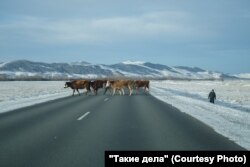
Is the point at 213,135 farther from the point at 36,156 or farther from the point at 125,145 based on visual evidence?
the point at 36,156

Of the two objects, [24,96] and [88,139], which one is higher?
[88,139]

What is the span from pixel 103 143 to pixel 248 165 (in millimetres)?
3860

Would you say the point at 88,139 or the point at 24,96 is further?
the point at 24,96

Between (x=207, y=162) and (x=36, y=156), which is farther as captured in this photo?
(x=36, y=156)

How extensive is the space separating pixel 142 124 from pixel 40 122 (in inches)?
143

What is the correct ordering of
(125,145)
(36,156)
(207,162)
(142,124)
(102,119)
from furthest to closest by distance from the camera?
(102,119) < (142,124) < (125,145) < (36,156) < (207,162)

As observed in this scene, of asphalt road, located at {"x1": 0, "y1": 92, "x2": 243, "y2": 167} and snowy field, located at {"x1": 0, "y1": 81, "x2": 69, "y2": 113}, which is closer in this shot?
asphalt road, located at {"x1": 0, "y1": 92, "x2": 243, "y2": 167}

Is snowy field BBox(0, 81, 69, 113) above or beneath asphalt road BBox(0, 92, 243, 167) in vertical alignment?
beneath

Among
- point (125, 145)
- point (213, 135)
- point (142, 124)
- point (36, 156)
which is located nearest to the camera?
point (36, 156)

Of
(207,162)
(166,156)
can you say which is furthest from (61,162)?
(207,162)

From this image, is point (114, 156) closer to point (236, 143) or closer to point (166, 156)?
point (166, 156)

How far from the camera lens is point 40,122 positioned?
14.3 metres

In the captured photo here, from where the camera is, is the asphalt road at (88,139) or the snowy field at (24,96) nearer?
the asphalt road at (88,139)

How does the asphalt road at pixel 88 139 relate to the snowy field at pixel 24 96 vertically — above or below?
above
